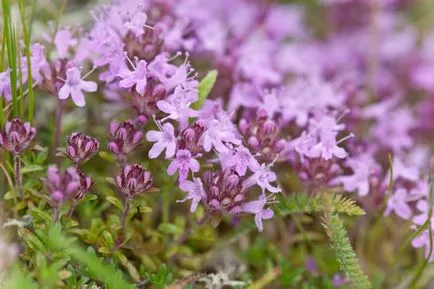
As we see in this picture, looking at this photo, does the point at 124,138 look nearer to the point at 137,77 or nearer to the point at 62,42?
the point at 137,77

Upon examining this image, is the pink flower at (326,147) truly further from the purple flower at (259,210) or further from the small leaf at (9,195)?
Result: the small leaf at (9,195)

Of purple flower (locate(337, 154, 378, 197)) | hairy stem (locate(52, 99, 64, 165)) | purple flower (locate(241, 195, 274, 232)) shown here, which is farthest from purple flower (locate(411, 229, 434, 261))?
hairy stem (locate(52, 99, 64, 165))

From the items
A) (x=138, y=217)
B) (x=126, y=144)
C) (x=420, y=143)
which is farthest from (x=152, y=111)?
(x=420, y=143)

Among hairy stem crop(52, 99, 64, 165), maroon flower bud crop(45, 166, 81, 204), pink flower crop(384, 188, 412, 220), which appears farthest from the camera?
pink flower crop(384, 188, 412, 220)

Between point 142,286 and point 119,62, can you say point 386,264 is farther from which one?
point 119,62

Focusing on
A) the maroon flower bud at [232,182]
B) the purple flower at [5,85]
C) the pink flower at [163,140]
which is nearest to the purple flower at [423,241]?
the maroon flower bud at [232,182]

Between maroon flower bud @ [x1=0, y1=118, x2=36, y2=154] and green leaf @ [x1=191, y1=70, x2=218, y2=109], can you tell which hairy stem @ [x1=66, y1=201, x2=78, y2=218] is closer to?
maroon flower bud @ [x1=0, y1=118, x2=36, y2=154]

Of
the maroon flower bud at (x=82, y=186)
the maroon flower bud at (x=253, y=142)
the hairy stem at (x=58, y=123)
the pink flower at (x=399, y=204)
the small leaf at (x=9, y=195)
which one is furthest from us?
the pink flower at (x=399, y=204)
